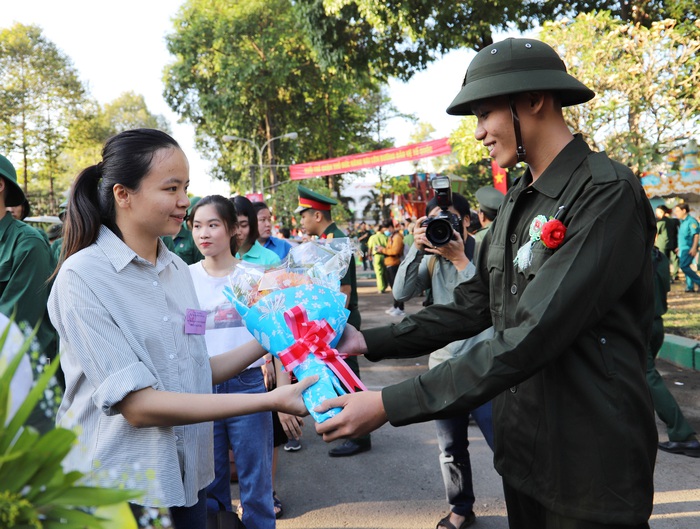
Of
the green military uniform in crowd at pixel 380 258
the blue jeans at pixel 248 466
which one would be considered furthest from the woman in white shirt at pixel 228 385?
the green military uniform in crowd at pixel 380 258

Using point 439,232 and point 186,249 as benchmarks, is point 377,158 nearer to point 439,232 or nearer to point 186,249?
point 186,249

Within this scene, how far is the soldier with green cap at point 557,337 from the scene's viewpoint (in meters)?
1.64

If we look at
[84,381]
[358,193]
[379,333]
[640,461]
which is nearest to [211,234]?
[379,333]

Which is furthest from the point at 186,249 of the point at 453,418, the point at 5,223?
the point at 453,418

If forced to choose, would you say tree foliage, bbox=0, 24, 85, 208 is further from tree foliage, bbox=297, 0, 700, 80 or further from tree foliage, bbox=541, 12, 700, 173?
tree foliage, bbox=541, 12, 700, 173

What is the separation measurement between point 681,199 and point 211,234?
16361 mm

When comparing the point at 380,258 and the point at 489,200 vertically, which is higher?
the point at 489,200

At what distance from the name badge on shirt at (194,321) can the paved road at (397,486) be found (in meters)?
2.17

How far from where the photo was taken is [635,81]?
8562 millimetres

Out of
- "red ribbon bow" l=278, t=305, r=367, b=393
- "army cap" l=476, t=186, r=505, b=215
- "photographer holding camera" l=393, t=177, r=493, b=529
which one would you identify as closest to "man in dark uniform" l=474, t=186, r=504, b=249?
"army cap" l=476, t=186, r=505, b=215

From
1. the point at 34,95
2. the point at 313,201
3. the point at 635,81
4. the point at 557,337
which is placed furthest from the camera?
the point at 34,95

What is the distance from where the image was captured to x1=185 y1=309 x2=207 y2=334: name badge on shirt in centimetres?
199

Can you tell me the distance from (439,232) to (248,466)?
1657 millimetres

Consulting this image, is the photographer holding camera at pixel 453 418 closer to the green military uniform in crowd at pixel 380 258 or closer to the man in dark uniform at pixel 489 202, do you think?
the man in dark uniform at pixel 489 202
